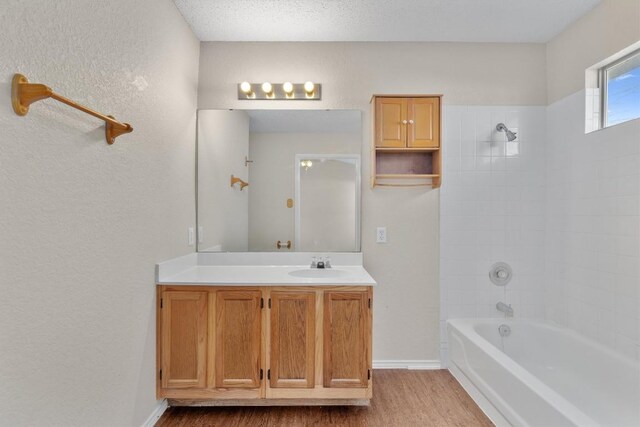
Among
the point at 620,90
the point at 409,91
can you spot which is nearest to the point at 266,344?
the point at 409,91

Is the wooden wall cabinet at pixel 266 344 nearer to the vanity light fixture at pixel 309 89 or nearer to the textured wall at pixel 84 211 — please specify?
the textured wall at pixel 84 211

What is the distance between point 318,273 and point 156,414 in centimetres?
129

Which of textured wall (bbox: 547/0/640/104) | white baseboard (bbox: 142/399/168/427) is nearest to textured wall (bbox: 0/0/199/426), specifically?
white baseboard (bbox: 142/399/168/427)

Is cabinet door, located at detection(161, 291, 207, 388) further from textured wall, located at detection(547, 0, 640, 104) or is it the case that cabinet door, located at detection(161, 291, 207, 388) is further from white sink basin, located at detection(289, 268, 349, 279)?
textured wall, located at detection(547, 0, 640, 104)

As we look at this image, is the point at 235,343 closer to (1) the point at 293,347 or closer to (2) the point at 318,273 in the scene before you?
(1) the point at 293,347

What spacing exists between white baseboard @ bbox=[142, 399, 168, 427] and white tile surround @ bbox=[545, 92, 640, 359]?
278 centimetres

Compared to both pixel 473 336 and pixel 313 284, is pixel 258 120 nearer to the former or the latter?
pixel 313 284

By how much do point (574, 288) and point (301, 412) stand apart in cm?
206

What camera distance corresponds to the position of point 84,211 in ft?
4.88

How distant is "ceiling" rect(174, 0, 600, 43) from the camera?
2.34 metres

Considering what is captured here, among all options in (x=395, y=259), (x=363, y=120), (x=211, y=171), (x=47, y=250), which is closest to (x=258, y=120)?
(x=211, y=171)

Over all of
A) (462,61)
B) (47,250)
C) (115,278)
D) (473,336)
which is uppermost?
(462,61)

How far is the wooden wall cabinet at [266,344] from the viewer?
2.16m

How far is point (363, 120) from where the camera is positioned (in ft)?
9.27
